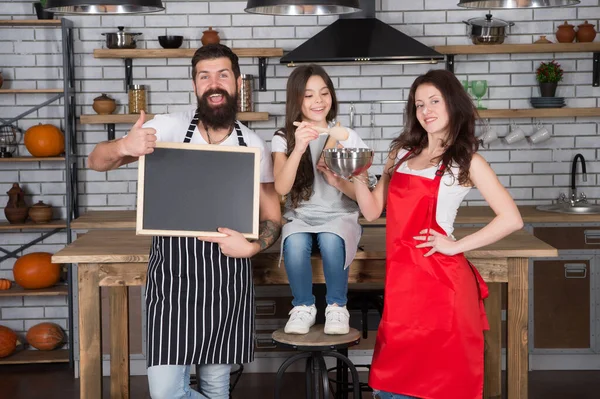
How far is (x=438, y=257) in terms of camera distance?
10.4 ft

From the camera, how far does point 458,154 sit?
314cm

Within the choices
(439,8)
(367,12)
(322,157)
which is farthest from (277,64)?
(322,157)

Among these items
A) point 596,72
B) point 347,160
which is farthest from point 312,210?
point 596,72

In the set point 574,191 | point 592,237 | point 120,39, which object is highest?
point 120,39

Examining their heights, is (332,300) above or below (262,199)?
below

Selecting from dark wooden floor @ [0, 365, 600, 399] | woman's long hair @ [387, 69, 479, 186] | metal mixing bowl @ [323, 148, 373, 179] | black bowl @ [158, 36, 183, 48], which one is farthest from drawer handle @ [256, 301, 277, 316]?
woman's long hair @ [387, 69, 479, 186]

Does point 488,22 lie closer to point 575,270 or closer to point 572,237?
point 572,237

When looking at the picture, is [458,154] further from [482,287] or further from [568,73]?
[568,73]

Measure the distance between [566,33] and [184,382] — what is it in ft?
12.9

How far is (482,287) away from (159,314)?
1218 millimetres

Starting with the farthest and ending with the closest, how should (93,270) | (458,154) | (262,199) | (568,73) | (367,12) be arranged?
(568,73) → (367,12) → (93,270) → (262,199) → (458,154)

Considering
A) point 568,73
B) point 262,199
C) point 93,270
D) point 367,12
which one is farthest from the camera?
point 568,73

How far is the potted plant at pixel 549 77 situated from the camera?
232 inches

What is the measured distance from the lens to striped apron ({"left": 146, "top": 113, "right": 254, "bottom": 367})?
3.15 m
